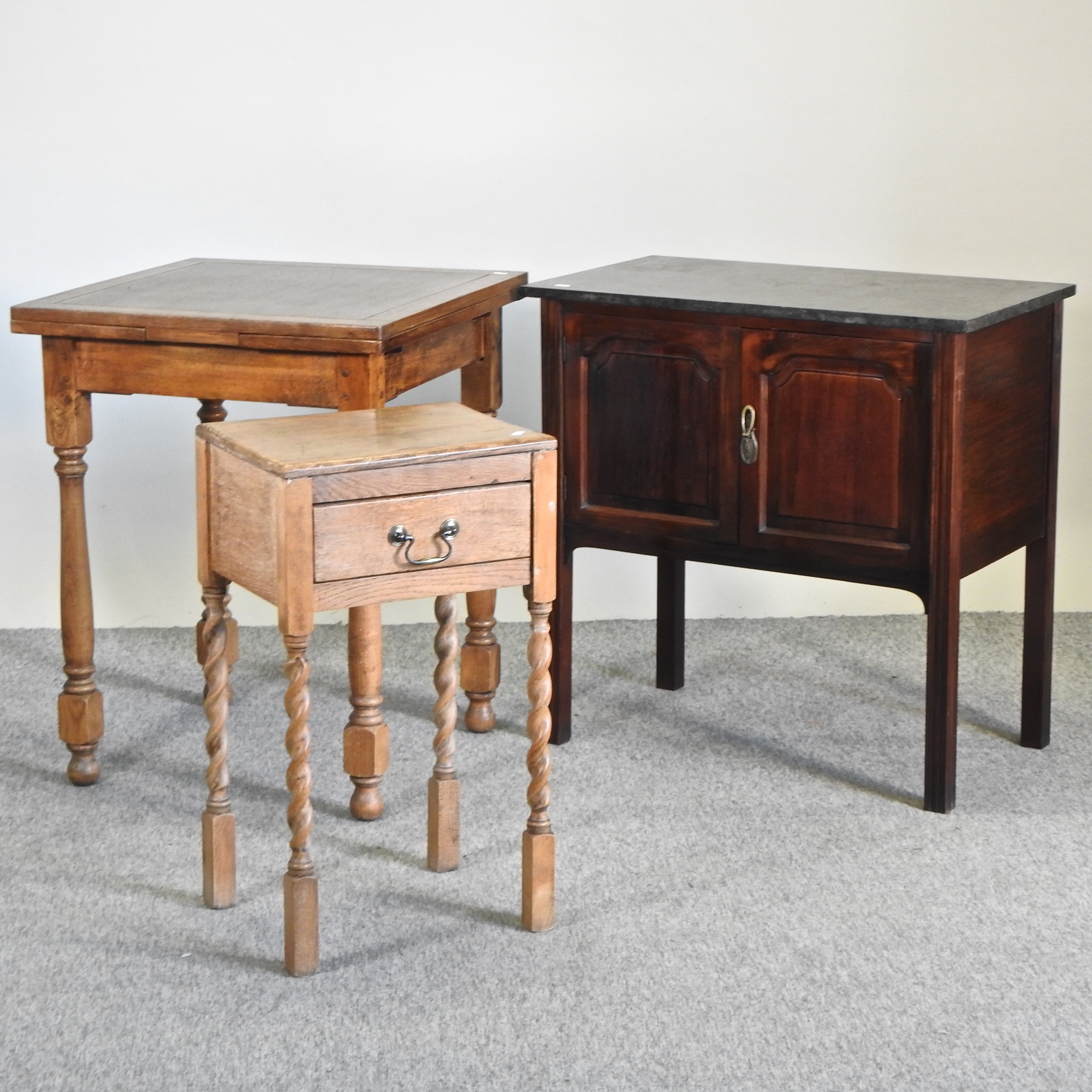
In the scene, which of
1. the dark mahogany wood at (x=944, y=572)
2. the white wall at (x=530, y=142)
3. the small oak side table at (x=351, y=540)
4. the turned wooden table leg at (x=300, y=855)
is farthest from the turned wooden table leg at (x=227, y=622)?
the dark mahogany wood at (x=944, y=572)

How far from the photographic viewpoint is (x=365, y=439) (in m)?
2.16

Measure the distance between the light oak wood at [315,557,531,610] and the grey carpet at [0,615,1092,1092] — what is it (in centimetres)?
50

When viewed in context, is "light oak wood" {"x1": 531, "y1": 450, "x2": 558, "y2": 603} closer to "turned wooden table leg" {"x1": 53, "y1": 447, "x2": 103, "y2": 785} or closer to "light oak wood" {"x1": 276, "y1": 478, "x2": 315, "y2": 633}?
"light oak wood" {"x1": 276, "y1": 478, "x2": 315, "y2": 633}

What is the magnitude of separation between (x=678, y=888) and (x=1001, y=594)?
1629 mm

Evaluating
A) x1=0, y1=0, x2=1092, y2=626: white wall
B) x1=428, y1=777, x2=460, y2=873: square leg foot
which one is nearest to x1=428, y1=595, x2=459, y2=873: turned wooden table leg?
x1=428, y1=777, x2=460, y2=873: square leg foot

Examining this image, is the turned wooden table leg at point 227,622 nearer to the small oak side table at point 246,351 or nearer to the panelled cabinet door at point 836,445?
the small oak side table at point 246,351

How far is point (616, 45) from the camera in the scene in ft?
11.4

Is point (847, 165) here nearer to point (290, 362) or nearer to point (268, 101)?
point (268, 101)

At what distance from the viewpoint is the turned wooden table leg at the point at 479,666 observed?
3020mm

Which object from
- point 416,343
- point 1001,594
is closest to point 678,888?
point 416,343

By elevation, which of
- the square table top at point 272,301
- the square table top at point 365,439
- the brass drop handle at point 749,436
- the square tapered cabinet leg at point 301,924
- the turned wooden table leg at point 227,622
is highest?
the square table top at point 272,301

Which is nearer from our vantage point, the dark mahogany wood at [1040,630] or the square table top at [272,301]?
the square table top at [272,301]

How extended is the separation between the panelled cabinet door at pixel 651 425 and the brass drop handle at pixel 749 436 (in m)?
0.02

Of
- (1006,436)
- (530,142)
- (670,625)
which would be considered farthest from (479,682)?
(530,142)
